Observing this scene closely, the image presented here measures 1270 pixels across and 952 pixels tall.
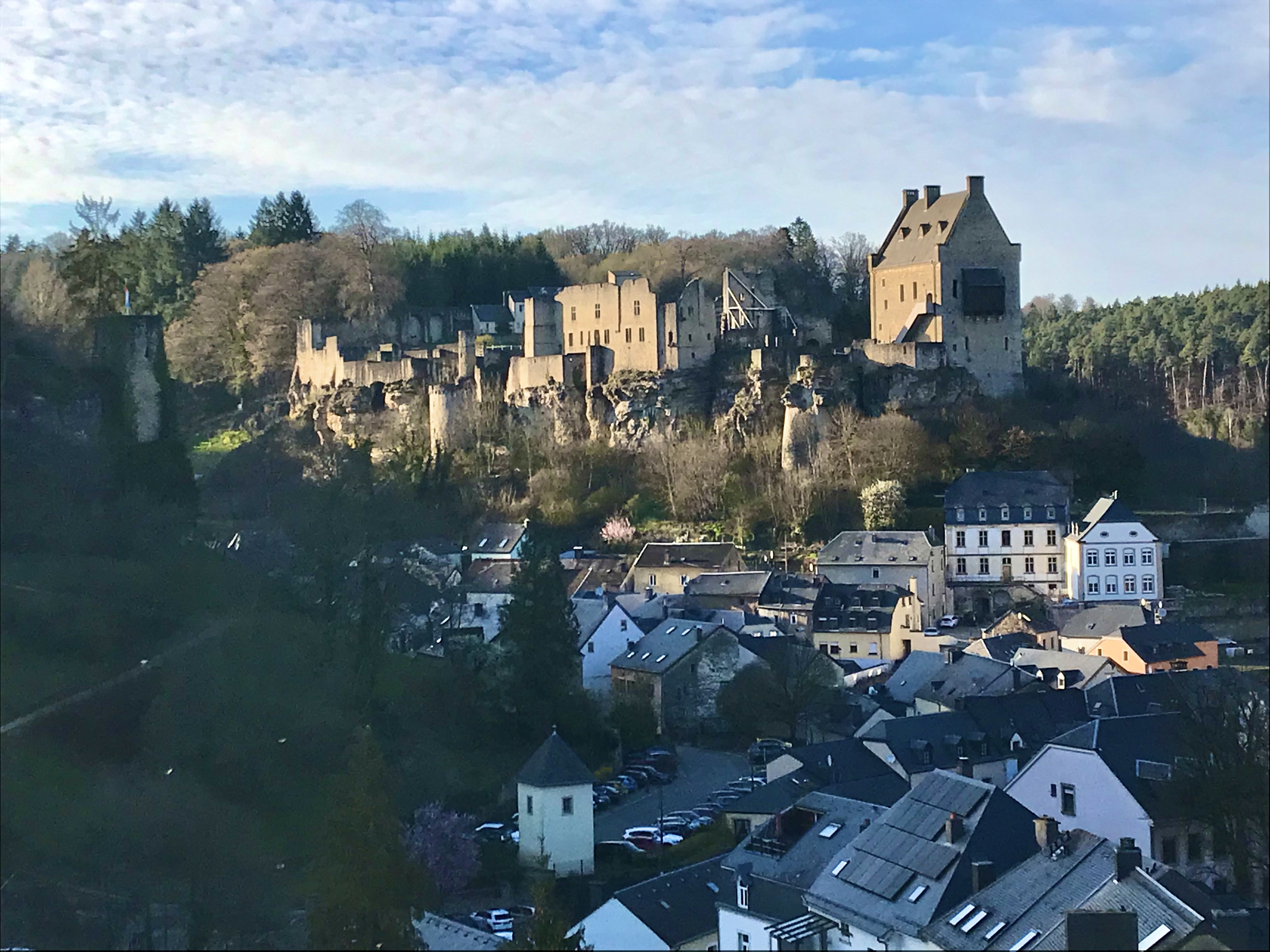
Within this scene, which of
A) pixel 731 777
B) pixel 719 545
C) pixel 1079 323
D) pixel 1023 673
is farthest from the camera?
pixel 1079 323

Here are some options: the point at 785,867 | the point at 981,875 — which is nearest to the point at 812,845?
the point at 785,867

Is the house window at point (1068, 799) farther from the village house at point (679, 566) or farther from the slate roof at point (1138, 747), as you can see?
the village house at point (679, 566)

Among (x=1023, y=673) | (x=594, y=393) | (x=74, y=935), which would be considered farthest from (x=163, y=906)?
(x=594, y=393)

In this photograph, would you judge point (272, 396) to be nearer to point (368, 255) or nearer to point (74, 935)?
point (368, 255)

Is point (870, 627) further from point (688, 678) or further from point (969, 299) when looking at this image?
point (969, 299)

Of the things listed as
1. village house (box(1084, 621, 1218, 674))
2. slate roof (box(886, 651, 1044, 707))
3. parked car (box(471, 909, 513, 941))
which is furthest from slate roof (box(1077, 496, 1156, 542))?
parked car (box(471, 909, 513, 941))
